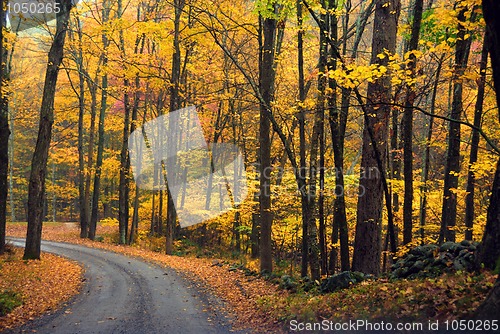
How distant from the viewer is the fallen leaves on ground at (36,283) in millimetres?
8877

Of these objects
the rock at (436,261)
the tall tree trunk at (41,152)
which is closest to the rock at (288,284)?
the rock at (436,261)

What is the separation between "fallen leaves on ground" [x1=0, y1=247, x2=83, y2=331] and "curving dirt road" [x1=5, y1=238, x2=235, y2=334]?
37 cm

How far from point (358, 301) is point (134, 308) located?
5114 millimetres

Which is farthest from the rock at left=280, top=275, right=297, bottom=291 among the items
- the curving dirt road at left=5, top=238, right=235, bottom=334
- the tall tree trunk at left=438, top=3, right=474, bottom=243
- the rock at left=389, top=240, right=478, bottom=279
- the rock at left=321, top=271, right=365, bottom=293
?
the tall tree trunk at left=438, top=3, right=474, bottom=243

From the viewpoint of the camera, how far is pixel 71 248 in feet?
68.9

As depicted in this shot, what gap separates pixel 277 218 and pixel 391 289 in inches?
559

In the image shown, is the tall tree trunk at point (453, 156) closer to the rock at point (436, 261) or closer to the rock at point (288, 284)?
the rock at point (436, 261)

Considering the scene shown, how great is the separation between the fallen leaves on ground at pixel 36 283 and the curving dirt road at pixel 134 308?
366mm

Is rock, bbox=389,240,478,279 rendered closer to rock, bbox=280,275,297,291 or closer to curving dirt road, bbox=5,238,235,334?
rock, bbox=280,275,297,291

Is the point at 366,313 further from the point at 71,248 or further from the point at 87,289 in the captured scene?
the point at 71,248

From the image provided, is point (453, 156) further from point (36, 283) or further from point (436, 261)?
point (36, 283)

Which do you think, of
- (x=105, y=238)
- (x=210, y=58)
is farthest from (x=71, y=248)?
(x=210, y=58)

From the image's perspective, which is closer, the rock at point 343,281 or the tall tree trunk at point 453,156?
the rock at point 343,281

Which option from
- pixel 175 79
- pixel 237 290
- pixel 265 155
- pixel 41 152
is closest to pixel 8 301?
pixel 237 290
